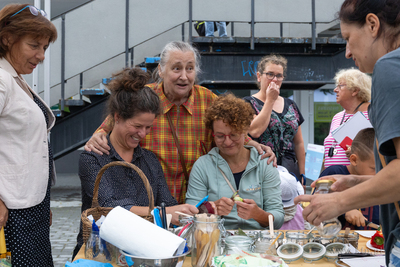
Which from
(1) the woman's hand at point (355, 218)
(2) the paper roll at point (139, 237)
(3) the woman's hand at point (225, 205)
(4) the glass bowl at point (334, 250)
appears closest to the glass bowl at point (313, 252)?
(4) the glass bowl at point (334, 250)

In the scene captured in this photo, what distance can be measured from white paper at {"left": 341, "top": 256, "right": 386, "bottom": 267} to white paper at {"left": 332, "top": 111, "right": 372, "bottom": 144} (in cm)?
131

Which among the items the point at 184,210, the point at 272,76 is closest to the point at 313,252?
the point at 184,210

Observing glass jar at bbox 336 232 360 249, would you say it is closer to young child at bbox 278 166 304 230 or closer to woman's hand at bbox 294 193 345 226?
woman's hand at bbox 294 193 345 226

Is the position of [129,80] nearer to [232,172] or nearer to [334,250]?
[232,172]

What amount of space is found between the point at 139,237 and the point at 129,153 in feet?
3.42

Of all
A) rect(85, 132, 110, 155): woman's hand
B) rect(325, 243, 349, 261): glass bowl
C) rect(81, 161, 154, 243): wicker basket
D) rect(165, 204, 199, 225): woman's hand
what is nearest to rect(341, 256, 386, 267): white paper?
rect(325, 243, 349, 261): glass bowl

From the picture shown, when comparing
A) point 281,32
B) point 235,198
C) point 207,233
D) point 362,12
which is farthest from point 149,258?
point 281,32

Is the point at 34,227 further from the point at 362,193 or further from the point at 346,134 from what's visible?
the point at 346,134

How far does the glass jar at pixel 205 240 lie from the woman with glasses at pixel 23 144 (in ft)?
3.41

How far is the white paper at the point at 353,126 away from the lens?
2.70 meters

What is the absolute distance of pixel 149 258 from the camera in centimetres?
130

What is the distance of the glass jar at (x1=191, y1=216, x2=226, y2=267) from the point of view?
147 cm

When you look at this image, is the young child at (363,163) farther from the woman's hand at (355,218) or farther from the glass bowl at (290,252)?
the glass bowl at (290,252)

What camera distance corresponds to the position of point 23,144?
2.02 m
